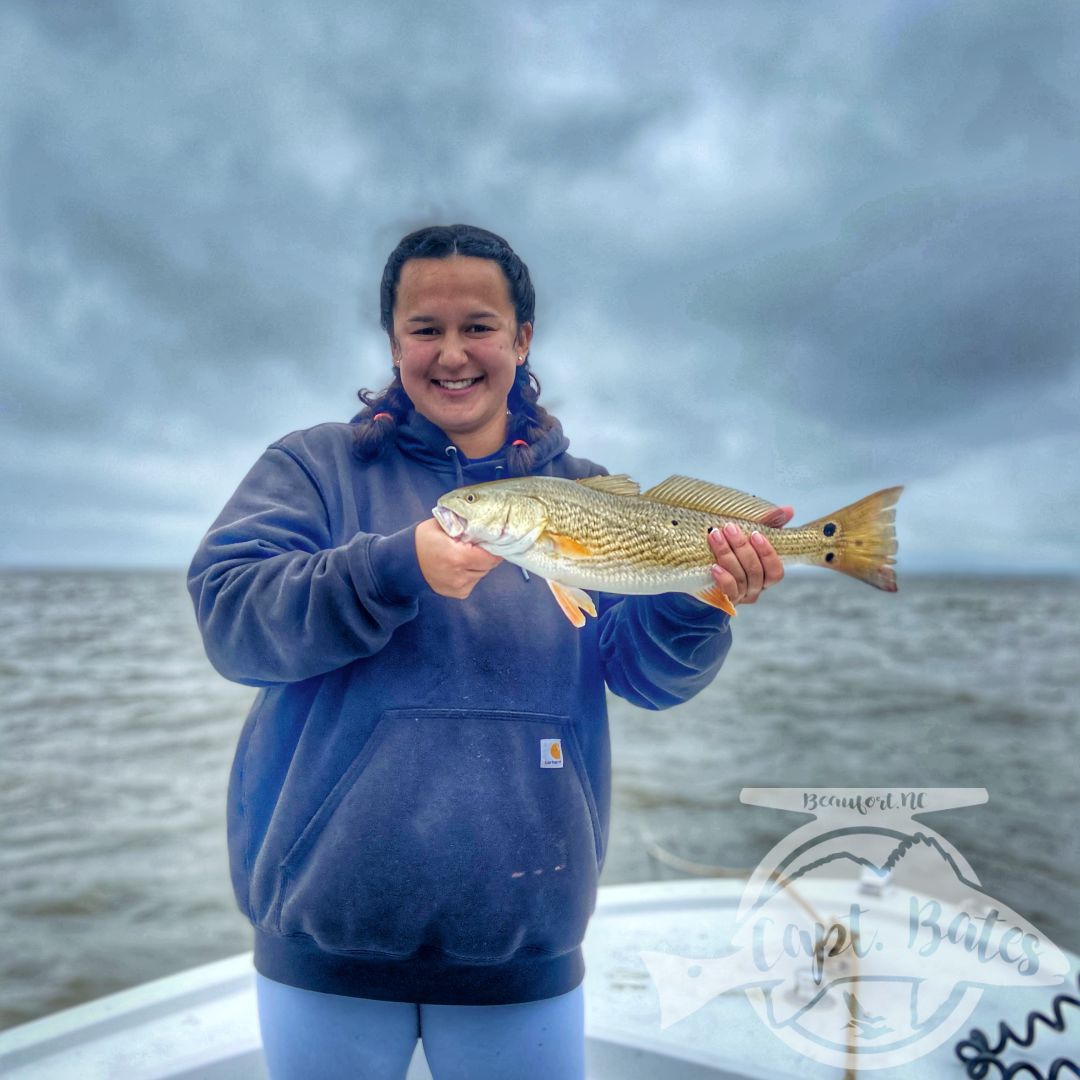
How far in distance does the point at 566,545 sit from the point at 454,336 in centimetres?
61

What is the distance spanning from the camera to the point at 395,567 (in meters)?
1.77

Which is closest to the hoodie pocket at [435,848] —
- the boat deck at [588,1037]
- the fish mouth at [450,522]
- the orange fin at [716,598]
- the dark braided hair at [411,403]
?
the fish mouth at [450,522]

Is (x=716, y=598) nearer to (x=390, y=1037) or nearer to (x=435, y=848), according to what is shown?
(x=435, y=848)

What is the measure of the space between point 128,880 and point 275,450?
7282 mm

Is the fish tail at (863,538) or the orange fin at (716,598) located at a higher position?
the fish tail at (863,538)

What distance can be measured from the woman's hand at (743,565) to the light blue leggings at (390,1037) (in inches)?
45.5

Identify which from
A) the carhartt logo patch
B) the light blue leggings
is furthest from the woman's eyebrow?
the light blue leggings

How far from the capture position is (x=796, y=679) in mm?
19938

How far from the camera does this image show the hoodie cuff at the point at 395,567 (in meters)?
1.77

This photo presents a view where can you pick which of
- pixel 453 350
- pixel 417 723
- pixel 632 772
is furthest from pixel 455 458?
pixel 632 772

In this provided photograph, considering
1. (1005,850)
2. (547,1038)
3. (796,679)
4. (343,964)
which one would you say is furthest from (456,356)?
(796,679)

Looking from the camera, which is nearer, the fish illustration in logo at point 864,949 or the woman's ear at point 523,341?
the woman's ear at point 523,341

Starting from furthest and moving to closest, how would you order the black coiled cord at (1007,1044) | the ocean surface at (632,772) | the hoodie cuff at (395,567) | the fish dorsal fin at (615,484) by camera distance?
the ocean surface at (632,772) → the black coiled cord at (1007,1044) → the fish dorsal fin at (615,484) → the hoodie cuff at (395,567)

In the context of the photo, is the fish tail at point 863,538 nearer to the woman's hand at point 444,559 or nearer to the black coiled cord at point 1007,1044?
the woman's hand at point 444,559
